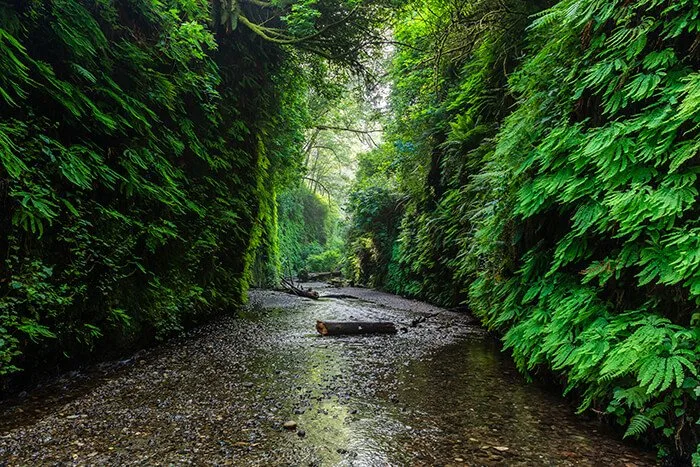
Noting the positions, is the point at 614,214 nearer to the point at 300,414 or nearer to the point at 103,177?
the point at 300,414

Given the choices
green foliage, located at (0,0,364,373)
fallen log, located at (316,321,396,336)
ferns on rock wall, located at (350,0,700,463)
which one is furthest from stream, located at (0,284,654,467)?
fallen log, located at (316,321,396,336)

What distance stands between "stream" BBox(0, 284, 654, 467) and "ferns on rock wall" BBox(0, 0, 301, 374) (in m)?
0.66

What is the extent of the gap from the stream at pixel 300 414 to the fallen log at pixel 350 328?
1086 millimetres

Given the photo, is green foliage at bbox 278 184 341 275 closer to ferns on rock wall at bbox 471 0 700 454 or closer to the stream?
the stream

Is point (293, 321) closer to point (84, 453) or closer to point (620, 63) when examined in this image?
point (84, 453)

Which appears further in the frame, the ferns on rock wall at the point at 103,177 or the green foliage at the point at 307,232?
the green foliage at the point at 307,232

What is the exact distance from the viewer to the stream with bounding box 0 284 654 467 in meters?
2.15

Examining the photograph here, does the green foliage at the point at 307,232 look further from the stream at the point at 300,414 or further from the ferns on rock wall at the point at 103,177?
the stream at the point at 300,414

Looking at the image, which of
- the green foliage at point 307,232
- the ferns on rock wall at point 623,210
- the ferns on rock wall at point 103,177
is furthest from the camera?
the green foliage at point 307,232

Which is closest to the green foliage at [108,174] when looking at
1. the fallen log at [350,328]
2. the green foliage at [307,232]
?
the fallen log at [350,328]

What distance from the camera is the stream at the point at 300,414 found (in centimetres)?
215

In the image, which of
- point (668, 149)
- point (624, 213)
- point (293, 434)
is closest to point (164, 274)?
point (293, 434)

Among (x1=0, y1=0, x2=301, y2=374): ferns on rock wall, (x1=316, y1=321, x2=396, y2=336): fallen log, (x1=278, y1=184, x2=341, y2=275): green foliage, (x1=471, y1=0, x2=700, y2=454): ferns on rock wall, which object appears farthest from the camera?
(x1=278, y1=184, x2=341, y2=275): green foliage

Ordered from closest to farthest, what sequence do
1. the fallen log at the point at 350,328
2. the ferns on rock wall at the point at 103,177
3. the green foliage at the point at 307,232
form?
the ferns on rock wall at the point at 103,177 < the fallen log at the point at 350,328 < the green foliage at the point at 307,232
